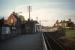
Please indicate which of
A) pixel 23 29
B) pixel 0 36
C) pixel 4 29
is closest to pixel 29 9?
pixel 23 29

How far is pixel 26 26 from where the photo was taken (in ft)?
255

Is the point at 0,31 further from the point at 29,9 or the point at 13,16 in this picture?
the point at 13,16

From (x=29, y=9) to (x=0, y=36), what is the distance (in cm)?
4074

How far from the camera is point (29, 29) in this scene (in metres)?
80.6

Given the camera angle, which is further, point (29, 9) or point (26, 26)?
point (26, 26)

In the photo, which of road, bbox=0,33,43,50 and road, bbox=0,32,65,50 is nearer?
road, bbox=0,33,43,50

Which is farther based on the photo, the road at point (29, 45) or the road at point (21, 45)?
the road at point (29, 45)

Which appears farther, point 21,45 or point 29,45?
point 29,45

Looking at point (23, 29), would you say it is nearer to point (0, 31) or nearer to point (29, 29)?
point (29, 29)

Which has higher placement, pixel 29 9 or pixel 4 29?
pixel 29 9

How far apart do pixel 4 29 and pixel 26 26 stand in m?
39.9

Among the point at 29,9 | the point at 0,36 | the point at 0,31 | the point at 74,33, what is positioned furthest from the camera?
the point at 29,9

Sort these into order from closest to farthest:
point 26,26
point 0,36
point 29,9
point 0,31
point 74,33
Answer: point 0,36
point 0,31
point 74,33
point 29,9
point 26,26

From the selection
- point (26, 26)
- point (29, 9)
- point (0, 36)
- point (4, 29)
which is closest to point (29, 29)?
point (26, 26)
